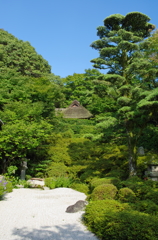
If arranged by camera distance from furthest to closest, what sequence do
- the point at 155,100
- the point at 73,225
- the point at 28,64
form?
the point at 28,64 → the point at 155,100 → the point at 73,225

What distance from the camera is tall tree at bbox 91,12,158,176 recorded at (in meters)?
8.95

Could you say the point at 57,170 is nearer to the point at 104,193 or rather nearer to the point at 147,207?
the point at 104,193

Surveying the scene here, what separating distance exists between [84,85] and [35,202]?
2916 centimetres

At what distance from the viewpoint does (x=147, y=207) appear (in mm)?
5547

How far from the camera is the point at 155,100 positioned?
759 cm

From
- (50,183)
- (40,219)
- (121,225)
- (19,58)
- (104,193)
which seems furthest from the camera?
(19,58)

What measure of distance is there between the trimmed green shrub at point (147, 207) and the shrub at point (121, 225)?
27.1 inches

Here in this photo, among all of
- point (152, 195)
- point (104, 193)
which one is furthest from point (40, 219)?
point (152, 195)

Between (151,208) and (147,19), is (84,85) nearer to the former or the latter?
(147,19)

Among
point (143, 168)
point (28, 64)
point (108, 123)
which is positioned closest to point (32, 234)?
point (108, 123)

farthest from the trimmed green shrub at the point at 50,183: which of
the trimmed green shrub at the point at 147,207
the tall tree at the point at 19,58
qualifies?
the tall tree at the point at 19,58

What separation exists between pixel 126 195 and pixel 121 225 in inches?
84.5

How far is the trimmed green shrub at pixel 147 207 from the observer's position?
5.35m

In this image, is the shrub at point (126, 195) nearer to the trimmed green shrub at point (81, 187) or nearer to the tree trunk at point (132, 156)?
the tree trunk at point (132, 156)
